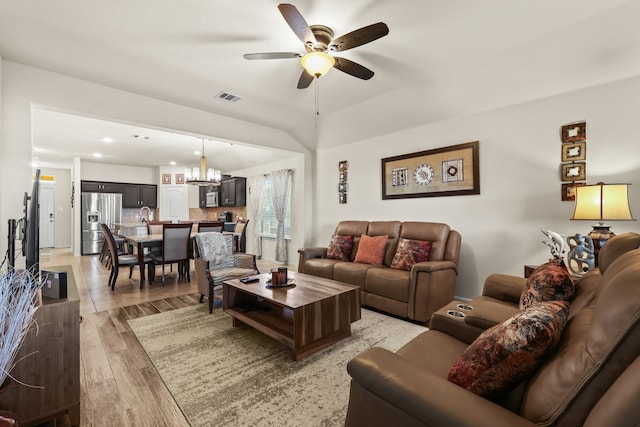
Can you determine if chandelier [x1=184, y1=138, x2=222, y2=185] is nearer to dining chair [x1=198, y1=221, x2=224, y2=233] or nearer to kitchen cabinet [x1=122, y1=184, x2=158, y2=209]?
dining chair [x1=198, y1=221, x2=224, y2=233]

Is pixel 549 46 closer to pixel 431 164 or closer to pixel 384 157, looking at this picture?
pixel 431 164

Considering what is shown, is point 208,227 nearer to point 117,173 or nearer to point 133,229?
point 133,229

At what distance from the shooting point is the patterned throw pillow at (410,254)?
343cm

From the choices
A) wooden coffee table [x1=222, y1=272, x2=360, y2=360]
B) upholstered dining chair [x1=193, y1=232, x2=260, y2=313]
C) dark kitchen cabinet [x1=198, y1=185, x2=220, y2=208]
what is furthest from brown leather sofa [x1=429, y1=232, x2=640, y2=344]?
dark kitchen cabinet [x1=198, y1=185, x2=220, y2=208]

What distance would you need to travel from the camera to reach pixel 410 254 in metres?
3.48

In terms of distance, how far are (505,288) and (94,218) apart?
377 inches

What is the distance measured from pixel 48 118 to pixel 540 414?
6.55m

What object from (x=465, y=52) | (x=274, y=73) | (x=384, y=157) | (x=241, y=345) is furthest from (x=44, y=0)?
(x=384, y=157)

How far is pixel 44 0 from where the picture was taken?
213cm

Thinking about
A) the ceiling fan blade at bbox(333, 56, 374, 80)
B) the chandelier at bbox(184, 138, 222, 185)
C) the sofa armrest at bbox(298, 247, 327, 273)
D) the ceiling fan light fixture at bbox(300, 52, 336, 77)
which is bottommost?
the sofa armrest at bbox(298, 247, 327, 273)

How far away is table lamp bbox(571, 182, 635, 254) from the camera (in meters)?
2.33

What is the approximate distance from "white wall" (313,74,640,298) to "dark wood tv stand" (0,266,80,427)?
12.7 ft

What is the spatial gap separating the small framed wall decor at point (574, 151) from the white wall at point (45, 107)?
4497 millimetres

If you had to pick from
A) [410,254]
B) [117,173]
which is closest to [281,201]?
[410,254]
